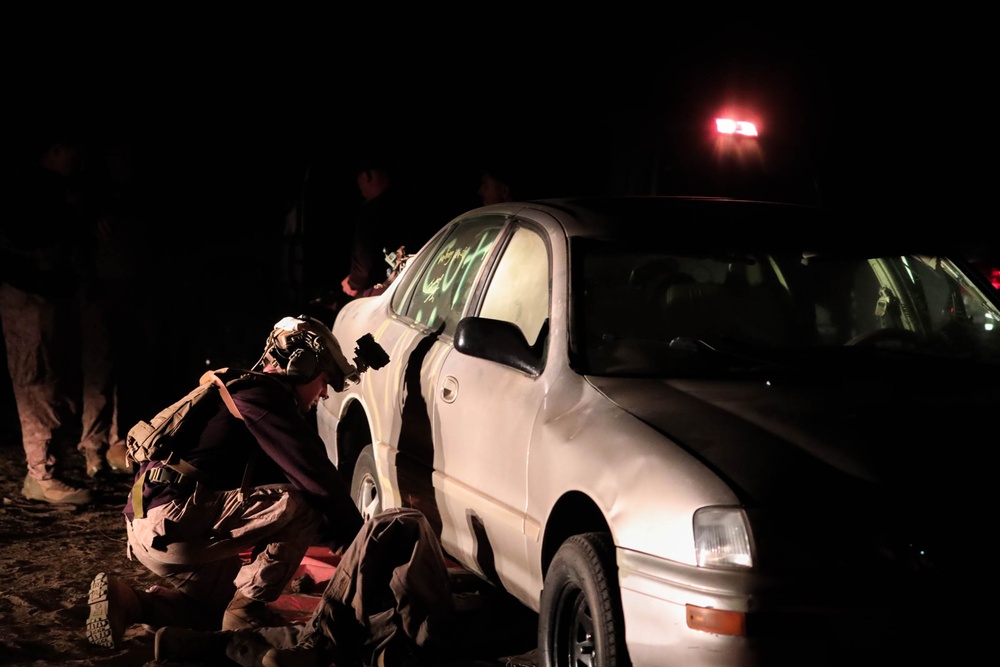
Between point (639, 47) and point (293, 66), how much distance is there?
5.72 metres

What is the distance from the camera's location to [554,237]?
450 cm

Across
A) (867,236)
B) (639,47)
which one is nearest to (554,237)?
(867,236)

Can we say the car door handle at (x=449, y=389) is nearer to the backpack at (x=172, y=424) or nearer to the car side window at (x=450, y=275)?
the car side window at (x=450, y=275)

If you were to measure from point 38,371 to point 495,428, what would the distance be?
150 inches

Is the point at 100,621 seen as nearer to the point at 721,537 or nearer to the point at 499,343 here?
the point at 499,343

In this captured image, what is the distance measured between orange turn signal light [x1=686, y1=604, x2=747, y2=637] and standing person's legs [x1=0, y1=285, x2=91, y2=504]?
4796 millimetres

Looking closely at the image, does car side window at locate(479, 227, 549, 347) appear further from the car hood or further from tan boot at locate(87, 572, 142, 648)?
tan boot at locate(87, 572, 142, 648)

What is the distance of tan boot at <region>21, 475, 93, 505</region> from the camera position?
686 cm

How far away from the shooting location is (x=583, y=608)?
3701 millimetres

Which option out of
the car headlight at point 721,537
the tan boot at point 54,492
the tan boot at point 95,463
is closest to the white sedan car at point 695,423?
the car headlight at point 721,537

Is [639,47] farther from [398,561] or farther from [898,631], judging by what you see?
[898,631]

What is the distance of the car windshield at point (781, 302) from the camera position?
4.34 metres

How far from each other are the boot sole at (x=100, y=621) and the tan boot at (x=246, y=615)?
0.42 meters

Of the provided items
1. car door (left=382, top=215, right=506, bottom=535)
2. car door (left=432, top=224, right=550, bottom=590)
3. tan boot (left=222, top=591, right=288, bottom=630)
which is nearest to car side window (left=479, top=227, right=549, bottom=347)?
car door (left=432, top=224, right=550, bottom=590)
